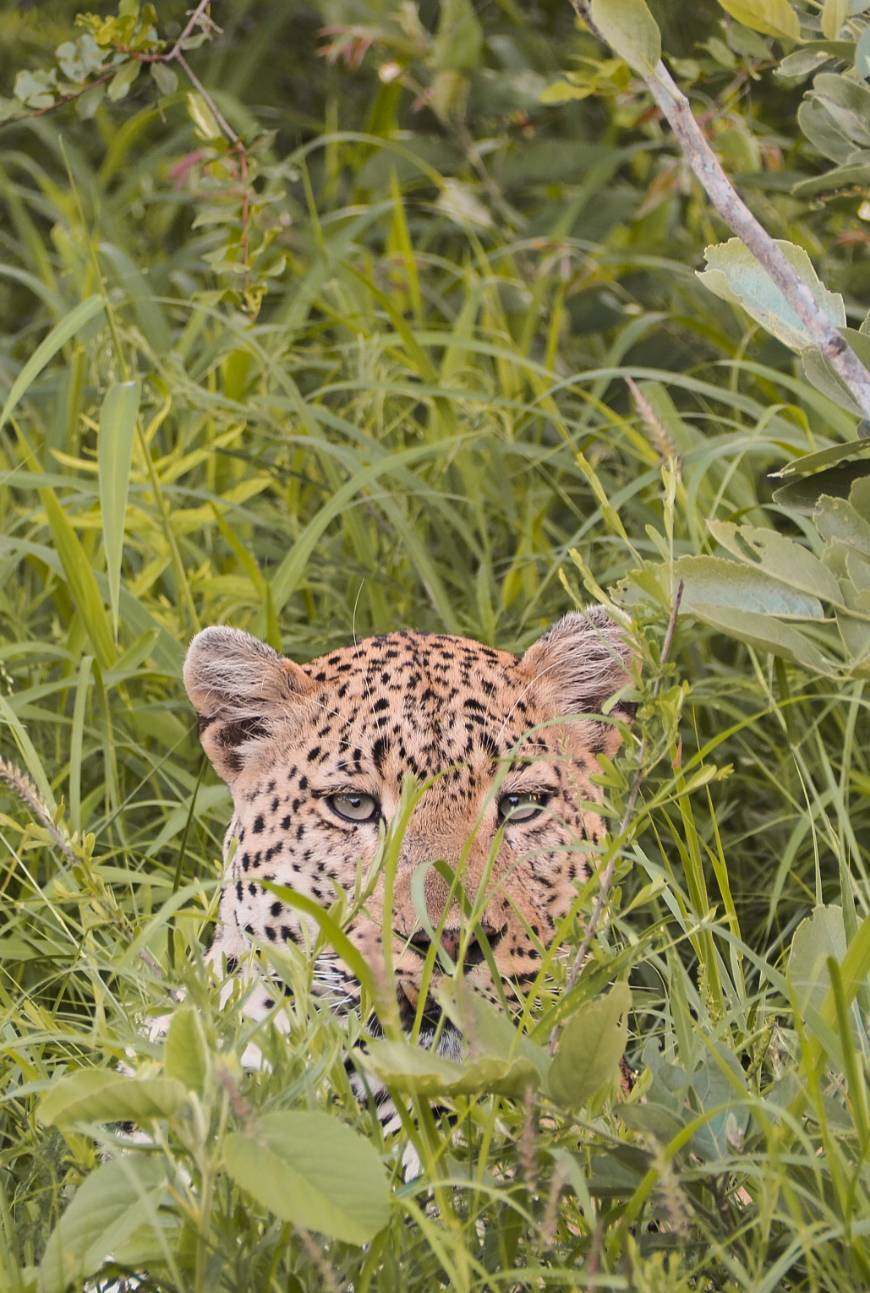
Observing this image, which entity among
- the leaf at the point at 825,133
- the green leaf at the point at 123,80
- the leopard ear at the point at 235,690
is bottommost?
the leopard ear at the point at 235,690

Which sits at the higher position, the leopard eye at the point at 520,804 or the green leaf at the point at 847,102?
the green leaf at the point at 847,102

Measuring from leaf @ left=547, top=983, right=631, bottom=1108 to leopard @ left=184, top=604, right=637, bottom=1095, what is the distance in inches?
17.8

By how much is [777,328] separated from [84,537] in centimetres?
266

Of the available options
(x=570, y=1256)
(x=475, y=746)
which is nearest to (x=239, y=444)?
(x=475, y=746)

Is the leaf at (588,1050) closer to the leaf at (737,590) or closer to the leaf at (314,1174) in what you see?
the leaf at (314,1174)

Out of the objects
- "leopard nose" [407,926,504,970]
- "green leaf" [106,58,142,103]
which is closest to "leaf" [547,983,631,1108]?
"leopard nose" [407,926,504,970]

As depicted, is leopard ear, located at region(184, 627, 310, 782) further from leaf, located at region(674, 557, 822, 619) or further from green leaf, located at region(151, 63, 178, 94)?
green leaf, located at region(151, 63, 178, 94)

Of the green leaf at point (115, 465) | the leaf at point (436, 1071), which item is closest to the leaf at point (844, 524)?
the leaf at point (436, 1071)

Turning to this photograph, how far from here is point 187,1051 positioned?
2299 mm

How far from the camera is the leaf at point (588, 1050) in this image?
235 centimetres

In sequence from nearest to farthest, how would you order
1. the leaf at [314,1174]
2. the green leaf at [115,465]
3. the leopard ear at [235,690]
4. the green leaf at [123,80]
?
the leaf at [314,1174]
the leopard ear at [235,690]
the green leaf at [115,465]
the green leaf at [123,80]

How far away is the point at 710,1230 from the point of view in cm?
248

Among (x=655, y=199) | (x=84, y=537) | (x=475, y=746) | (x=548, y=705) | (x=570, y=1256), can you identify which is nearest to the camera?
(x=570, y=1256)

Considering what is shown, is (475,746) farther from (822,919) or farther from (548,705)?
(822,919)
